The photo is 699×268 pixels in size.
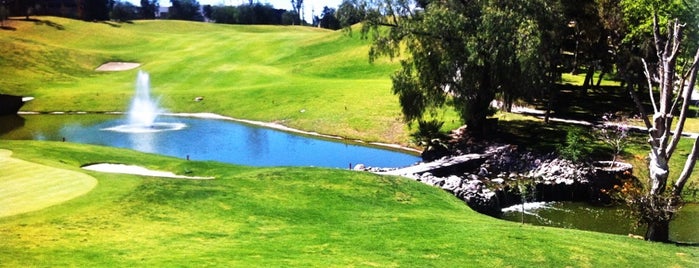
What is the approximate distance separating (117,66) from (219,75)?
2418 cm

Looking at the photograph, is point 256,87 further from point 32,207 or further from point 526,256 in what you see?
point 526,256

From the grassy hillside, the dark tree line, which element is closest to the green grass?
the grassy hillside

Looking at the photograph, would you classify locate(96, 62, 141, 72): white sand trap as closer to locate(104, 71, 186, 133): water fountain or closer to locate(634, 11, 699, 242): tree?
locate(104, 71, 186, 133): water fountain

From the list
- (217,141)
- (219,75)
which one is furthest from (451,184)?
Result: (219,75)

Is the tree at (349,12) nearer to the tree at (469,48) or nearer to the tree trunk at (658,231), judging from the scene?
the tree at (469,48)

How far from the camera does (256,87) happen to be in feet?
250

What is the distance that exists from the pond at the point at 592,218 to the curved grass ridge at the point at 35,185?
20441 mm

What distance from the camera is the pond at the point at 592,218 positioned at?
90.6 feet

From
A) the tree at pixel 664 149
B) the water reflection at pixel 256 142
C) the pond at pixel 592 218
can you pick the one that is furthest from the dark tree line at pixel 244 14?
the tree at pixel 664 149

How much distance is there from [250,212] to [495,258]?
9.04 meters

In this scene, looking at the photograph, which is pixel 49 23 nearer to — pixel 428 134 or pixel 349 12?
pixel 349 12

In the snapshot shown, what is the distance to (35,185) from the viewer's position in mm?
22734

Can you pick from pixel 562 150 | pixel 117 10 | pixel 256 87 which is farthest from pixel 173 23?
pixel 562 150

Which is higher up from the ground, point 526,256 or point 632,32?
point 632,32
